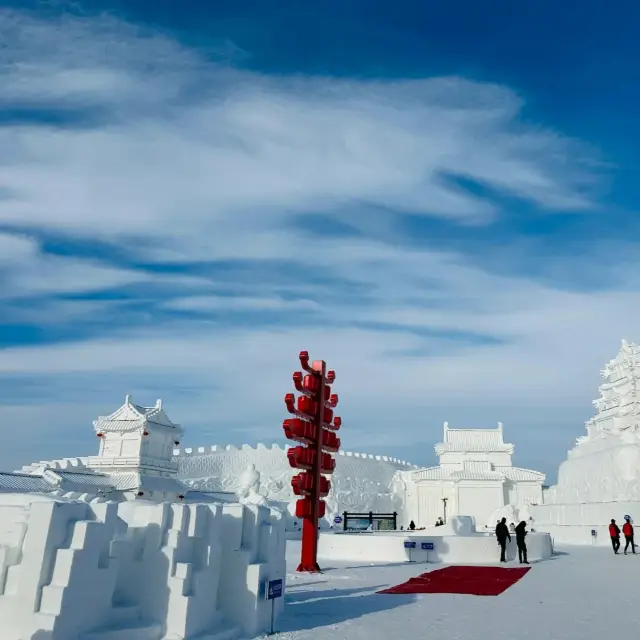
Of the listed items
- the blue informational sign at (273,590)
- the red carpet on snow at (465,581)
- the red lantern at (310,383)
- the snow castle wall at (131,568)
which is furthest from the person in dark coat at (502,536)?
the blue informational sign at (273,590)

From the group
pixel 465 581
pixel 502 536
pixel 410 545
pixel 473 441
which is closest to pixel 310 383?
pixel 465 581

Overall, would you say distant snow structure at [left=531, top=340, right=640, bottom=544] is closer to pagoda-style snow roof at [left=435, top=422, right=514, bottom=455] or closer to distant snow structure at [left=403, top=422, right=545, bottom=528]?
distant snow structure at [left=403, top=422, right=545, bottom=528]

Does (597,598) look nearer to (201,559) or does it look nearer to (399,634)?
(399,634)

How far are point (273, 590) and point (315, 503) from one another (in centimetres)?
Result: 759

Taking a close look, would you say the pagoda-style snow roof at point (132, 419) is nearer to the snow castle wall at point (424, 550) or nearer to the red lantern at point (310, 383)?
the snow castle wall at point (424, 550)

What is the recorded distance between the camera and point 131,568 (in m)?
6.59

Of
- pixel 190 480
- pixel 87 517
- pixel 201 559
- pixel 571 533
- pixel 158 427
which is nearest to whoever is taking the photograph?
pixel 87 517

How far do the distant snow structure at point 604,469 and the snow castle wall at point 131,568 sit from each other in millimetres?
24141

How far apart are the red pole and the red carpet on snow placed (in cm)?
263

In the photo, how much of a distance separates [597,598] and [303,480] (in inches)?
272

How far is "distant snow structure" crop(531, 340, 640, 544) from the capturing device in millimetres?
27641

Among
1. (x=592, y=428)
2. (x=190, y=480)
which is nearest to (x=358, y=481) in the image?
(x=190, y=480)

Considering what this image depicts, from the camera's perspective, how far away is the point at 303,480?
14.9 meters

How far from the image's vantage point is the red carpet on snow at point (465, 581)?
11.1 meters
